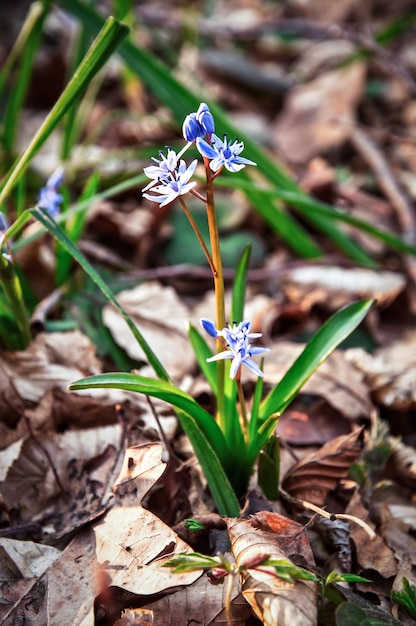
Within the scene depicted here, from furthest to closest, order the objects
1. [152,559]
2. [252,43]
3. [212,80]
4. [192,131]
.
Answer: [252,43]
[212,80]
[152,559]
[192,131]

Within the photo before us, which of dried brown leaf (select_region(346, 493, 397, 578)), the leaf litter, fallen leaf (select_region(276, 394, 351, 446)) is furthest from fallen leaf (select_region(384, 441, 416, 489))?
dried brown leaf (select_region(346, 493, 397, 578))

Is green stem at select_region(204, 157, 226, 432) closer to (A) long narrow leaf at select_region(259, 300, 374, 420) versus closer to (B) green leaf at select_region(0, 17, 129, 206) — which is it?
(A) long narrow leaf at select_region(259, 300, 374, 420)

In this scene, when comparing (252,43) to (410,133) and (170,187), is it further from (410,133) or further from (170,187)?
(170,187)

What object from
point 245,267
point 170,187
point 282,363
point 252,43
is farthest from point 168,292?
point 252,43

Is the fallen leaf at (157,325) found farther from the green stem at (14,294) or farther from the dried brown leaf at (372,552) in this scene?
the dried brown leaf at (372,552)

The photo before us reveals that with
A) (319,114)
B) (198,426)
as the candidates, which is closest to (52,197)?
(198,426)

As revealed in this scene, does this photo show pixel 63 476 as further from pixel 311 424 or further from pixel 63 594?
pixel 311 424
